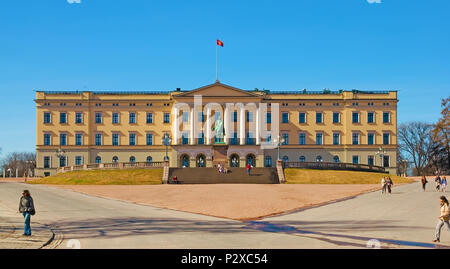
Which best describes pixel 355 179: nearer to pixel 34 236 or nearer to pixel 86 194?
pixel 86 194

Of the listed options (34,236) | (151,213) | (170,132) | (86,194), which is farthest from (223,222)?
(170,132)

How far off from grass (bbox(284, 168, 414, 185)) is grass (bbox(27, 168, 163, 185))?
64.4ft

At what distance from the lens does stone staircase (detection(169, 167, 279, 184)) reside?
7100 cm

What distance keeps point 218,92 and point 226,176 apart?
25.0m

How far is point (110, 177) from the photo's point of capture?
72.5m

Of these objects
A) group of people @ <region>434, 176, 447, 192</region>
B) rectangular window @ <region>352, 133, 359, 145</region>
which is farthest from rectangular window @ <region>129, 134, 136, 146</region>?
group of people @ <region>434, 176, 447, 192</region>

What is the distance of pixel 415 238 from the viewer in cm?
2192

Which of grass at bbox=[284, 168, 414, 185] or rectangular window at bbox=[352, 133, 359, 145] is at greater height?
rectangular window at bbox=[352, 133, 359, 145]

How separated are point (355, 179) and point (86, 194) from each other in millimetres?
39671

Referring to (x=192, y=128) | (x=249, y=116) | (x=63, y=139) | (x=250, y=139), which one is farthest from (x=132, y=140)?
(x=249, y=116)

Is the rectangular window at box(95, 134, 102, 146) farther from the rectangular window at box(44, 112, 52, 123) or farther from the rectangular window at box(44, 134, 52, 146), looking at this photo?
the rectangular window at box(44, 112, 52, 123)

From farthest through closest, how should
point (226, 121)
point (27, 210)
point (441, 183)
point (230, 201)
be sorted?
point (226, 121)
point (441, 183)
point (230, 201)
point (27, 210)

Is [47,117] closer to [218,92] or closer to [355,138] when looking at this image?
[218,92]

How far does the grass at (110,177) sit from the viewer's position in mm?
70188
